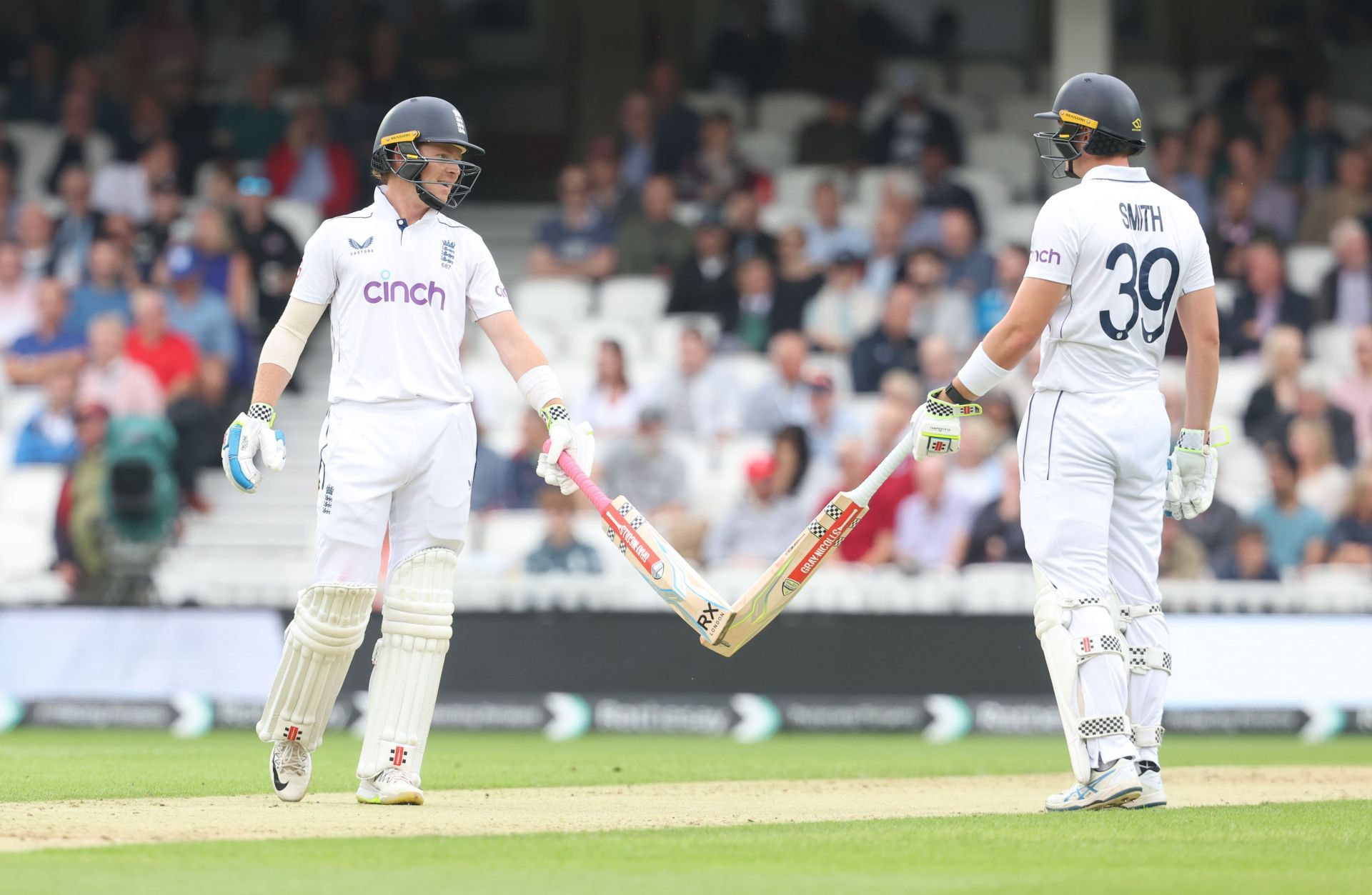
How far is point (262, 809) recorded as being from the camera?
6.75 metres

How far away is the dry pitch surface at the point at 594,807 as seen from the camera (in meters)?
6.08

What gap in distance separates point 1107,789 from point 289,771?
283 cm

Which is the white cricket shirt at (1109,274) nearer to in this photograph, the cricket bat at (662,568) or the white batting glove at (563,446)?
the cricket bat at (662,568)

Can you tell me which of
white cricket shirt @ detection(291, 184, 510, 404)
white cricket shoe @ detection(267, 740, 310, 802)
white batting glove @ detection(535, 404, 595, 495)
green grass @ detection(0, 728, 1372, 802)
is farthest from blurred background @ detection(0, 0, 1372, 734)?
white cricket shirt @ detection(291, 184, 510, 404)

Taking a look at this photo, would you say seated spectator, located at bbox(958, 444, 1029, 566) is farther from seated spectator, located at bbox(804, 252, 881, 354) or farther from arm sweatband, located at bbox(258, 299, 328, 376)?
arm sweatband, located at bbox(258, 299, 328, 376)

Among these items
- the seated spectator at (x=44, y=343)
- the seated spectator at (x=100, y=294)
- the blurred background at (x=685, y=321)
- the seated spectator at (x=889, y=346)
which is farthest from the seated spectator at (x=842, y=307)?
the seated spectator at (x=44, y=343)

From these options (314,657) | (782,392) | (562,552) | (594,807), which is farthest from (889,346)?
(314,657)

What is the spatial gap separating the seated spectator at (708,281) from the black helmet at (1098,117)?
8.34 m

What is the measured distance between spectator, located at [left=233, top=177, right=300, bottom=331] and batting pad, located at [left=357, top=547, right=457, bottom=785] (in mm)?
9120

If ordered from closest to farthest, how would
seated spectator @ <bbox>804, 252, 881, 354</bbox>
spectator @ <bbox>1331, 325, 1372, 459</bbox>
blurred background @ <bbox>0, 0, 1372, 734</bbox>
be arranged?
blurred background @ <bbox>0, 0, 1372, 734</bbox> → spectator @ <bbox>1331, 325, 1372, 459</bbox> → seated spectator @ <bbox>804, 252, 881, 354</bbox>

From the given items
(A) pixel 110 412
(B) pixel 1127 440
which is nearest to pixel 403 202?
(B) pixel 1127 440

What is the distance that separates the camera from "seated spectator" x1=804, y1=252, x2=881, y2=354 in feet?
50.2

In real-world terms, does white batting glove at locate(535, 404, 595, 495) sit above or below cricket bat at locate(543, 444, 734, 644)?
above

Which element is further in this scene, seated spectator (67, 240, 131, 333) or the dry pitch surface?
seated spectator (67, 240, 131, 333)
